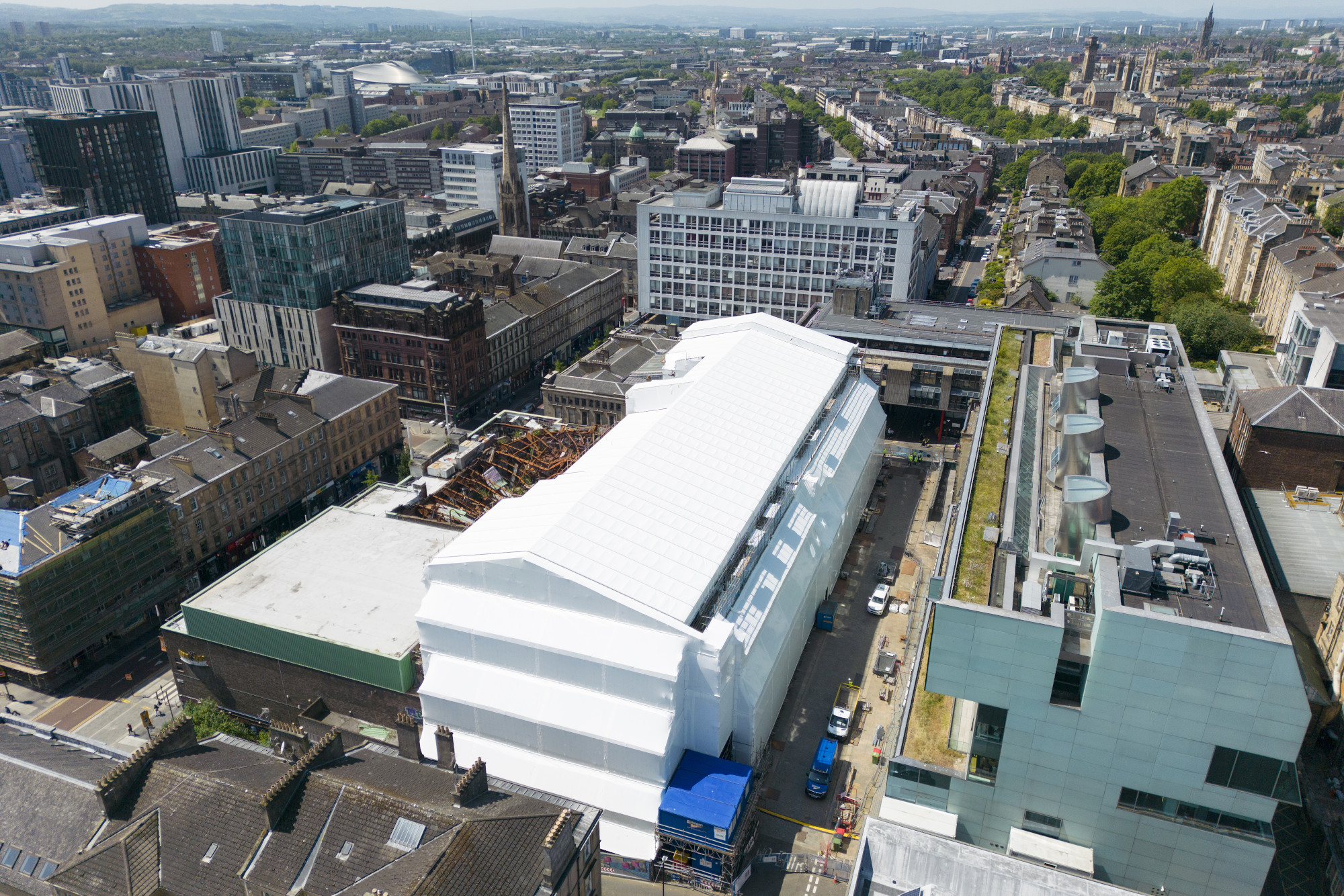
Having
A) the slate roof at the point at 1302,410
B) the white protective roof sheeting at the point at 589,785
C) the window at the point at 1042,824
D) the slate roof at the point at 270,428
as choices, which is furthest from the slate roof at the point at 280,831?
the slate roof at the point at 1302,410

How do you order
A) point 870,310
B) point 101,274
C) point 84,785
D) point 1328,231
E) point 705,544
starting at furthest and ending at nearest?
1. point 1328,231
2. point 101,274
3. point 870,310
4. point 705,544
5. point 84,785

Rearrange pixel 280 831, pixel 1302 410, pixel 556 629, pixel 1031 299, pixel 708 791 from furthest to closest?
pixel 1031 299 → pixel 1302 410 → pixel 556 629 → pixel 708 791 → pixel 280 831

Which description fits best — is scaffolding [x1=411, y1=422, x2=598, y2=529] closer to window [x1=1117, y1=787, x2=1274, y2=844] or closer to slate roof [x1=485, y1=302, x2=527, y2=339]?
slate roof [x1=485, y1=302, x2=527, y2=339]

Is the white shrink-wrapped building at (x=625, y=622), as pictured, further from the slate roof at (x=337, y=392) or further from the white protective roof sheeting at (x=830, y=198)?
the white protective roof sheeting at (x=830, y=198)

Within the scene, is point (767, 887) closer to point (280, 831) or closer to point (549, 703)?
point (549, 703)

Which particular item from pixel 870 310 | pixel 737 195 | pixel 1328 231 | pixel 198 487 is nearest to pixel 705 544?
pixel 198 487

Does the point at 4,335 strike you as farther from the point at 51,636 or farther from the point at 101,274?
the point at 51,636

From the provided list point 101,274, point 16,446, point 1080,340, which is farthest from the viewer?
point 101,274

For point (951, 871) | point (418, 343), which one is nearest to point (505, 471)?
point (418, 343)
